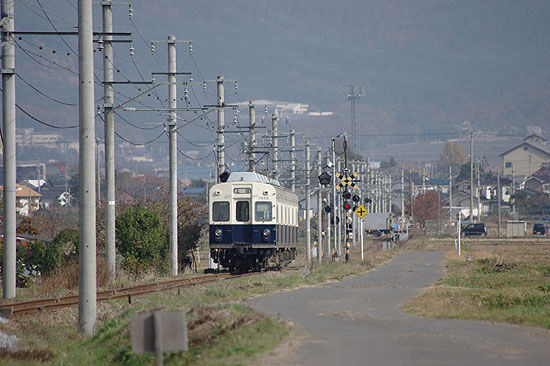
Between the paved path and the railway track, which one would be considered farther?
the railway track

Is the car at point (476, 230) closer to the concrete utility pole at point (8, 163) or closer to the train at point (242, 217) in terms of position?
the train at point (242, 217)

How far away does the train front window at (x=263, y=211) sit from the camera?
1372 inches

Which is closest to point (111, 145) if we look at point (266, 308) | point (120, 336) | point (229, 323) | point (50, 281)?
point (50, 281)

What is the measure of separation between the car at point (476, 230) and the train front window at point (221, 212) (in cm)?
6351

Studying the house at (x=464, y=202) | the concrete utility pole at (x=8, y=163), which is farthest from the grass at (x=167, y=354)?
the house at (x=464, y=202)

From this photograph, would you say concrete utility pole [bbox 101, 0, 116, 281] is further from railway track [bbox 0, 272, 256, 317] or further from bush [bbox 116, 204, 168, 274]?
bush [bbox 116, 204, 168, 274]

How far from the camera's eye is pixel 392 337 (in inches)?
547

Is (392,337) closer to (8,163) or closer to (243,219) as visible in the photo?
(8,163)

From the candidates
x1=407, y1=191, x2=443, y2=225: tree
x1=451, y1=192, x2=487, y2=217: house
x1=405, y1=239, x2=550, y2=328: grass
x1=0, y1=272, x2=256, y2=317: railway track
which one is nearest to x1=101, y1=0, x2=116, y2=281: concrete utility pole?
x1=0, y1=272, x2=256, y2=317: railway track

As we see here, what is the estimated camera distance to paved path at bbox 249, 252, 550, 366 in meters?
12.1

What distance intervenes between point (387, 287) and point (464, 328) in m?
10.5

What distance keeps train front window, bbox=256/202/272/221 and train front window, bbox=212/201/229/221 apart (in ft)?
3.75

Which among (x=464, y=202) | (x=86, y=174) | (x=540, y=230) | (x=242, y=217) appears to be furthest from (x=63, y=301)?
(x=464, y=202)

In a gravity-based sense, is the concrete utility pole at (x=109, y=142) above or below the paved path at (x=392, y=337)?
above
